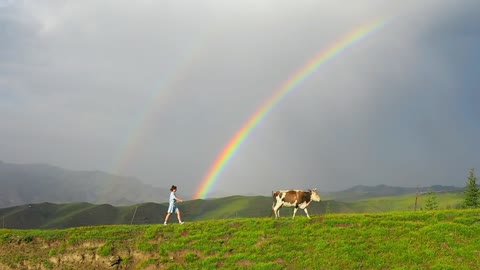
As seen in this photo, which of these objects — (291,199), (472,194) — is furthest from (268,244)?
(472,194)

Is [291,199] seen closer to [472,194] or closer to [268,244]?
[268,244]

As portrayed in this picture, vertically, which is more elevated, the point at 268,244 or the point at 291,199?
the point at 291,199

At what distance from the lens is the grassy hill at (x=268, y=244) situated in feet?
80.2

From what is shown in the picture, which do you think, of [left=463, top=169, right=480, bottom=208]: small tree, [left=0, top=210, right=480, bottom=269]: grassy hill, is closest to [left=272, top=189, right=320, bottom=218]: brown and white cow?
[left=0, top=210, right=480, bottom=269]: grassy hill

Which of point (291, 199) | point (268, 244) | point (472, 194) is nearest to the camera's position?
point (268, 244)

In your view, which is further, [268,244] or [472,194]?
[472,194]

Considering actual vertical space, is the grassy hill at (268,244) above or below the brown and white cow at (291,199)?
below

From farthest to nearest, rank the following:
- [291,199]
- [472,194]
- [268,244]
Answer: [472,194] < [291,199] < [268,244]

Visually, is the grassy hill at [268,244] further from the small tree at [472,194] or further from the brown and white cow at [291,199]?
the small tree at [472,194]

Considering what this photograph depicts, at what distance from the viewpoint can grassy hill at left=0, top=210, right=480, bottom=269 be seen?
80.2 feet

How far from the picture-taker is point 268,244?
27203 millimetres

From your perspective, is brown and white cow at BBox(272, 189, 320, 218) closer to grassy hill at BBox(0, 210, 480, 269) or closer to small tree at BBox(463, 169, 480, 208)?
grassy hill at BBox(0, 210, 480, 269)

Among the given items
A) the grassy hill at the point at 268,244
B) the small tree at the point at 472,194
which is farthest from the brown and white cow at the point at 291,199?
the small tree at the point at 472,194

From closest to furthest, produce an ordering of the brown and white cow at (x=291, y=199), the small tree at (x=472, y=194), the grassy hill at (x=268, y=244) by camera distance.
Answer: the grassy hill at (x=268, y=244) < the brown and white cow at (x=291, y=199) < the small tree at (x=472, y=194)
